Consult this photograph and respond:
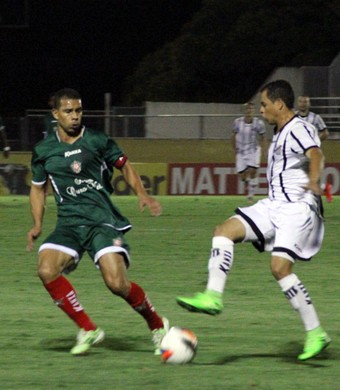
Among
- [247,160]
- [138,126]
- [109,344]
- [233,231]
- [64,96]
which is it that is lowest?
[138,126]

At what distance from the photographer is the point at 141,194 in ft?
25.5

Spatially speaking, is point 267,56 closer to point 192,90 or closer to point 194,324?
point 192,90

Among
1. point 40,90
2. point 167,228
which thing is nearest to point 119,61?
point 40,90

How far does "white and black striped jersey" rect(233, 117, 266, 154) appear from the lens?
21.2 meters

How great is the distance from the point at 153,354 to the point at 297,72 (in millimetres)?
31028

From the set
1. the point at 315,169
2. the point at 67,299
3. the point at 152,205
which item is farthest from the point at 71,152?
the point at 315,169

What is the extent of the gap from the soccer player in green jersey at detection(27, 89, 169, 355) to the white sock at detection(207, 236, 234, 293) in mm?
474

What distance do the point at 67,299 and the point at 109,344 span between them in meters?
0.62

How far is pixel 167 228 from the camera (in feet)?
55.7

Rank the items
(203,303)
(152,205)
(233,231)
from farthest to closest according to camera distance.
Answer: (152,205)
(233,231)
(203,303)

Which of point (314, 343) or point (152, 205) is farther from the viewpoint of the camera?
point (152, 205)

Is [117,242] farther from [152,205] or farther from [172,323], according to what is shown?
[172,323]

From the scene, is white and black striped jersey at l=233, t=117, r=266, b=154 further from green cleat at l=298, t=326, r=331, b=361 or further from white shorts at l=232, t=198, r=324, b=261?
green cleat at l=298, t=326, r=331, b=361

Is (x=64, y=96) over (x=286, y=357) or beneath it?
over
